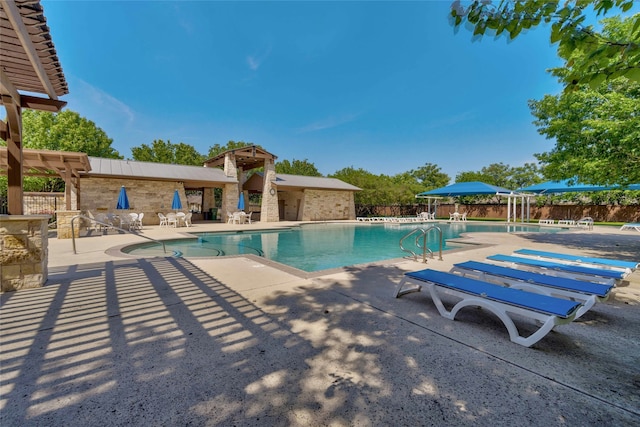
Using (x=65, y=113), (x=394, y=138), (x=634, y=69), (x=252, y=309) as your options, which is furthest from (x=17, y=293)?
(x=394, y=138)

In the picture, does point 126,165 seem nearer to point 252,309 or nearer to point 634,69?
point 252,309

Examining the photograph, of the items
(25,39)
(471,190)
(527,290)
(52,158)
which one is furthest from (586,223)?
(52,158)

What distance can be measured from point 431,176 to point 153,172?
35.1 metres

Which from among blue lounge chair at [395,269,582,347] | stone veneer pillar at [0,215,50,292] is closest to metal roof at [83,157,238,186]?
stone veneer pillar at [0,215,50,292]

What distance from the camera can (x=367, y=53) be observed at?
18.7 meters

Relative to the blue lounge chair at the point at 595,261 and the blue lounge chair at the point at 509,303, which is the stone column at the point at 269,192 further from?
the blue lounge chair at the point at 509,303

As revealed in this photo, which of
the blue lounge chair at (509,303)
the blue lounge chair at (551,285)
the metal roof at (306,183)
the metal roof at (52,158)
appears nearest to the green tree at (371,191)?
the metal roof at (306,183)

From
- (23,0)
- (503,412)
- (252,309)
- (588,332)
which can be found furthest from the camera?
(252,309)

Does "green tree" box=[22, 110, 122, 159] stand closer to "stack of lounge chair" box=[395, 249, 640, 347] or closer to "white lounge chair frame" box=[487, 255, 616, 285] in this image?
"stack of lounge chair" box=[395, 249, 640, 347]

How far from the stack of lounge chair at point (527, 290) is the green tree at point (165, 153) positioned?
120 feet

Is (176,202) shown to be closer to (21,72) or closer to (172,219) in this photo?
(172,219)

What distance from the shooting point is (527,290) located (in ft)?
11.4

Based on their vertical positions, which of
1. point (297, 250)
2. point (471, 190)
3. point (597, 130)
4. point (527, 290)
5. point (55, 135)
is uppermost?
point (55, 135)

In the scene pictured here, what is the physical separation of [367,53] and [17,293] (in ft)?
68.1
